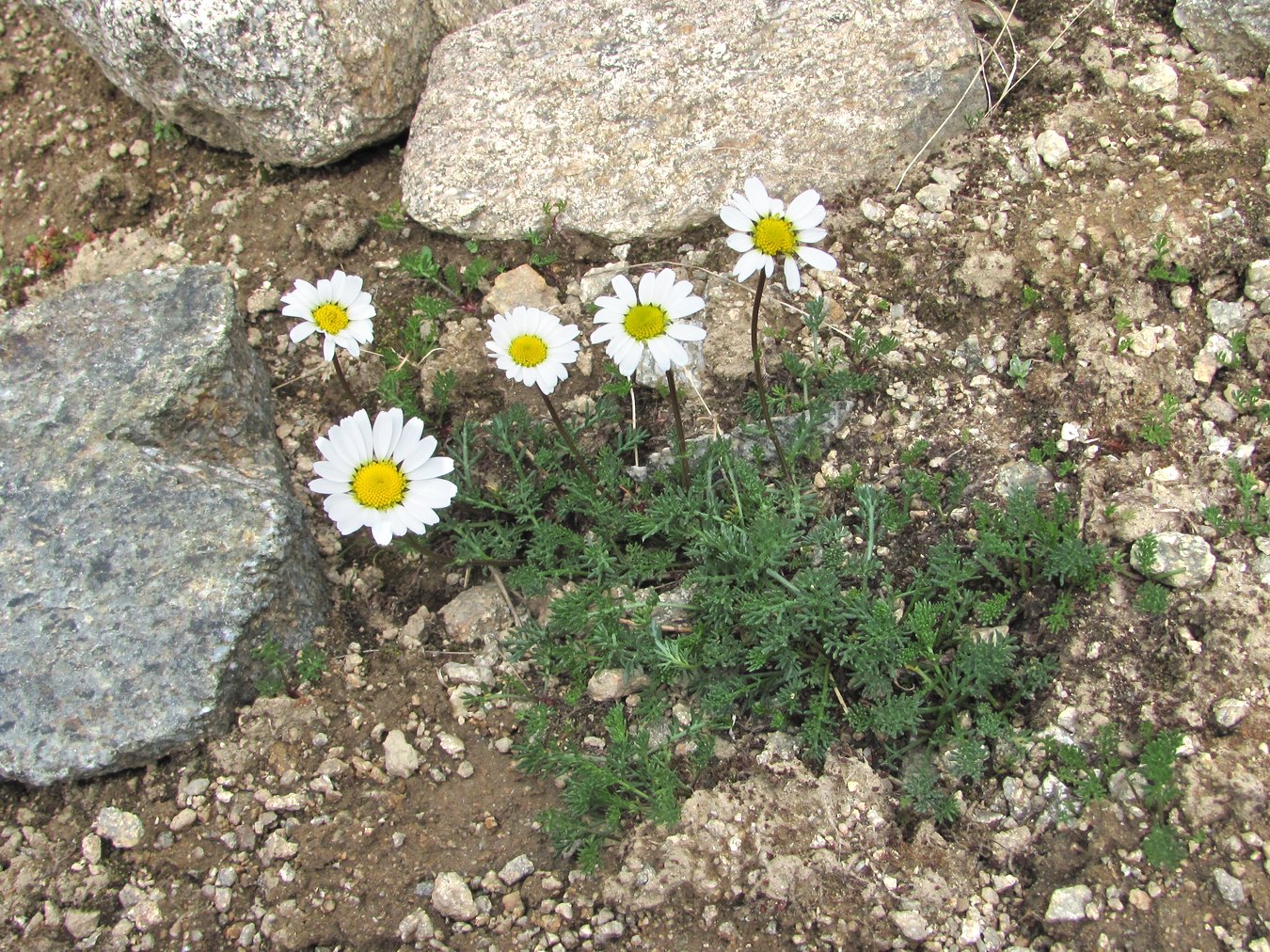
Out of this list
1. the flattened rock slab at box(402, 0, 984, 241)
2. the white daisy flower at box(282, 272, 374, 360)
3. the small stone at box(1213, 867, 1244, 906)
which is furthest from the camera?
the flattened rock slab at box(402, 0, 984, 241)

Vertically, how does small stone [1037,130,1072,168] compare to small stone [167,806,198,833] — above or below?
above

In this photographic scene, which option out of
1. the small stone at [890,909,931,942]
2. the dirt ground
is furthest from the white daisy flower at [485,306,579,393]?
the small stone at [890,909,931,942]

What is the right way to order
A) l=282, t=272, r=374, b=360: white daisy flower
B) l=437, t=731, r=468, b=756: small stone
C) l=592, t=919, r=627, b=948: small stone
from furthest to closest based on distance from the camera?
l=282, t=272, r=374, b=360: white daisy flower
l=437, t=731, r=468, b=756: small stone
l=592, t=919, r=627, b=948: small stone

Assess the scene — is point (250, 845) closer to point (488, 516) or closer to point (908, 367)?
point (488, 516)

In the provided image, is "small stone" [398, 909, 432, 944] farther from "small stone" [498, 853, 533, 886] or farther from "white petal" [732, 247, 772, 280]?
"white petal" [732, 247, 772, 280]

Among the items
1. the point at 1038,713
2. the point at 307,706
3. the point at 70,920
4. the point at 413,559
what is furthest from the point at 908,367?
the point at 70,920

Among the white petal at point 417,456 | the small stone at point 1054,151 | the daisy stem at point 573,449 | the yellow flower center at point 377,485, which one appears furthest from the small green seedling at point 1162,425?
the yellow flower center at point 377,485

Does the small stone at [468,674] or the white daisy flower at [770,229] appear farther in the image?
the small stone at [468,674]

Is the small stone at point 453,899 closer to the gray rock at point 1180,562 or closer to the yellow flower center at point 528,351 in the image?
the yellow flower center at point 528,351
